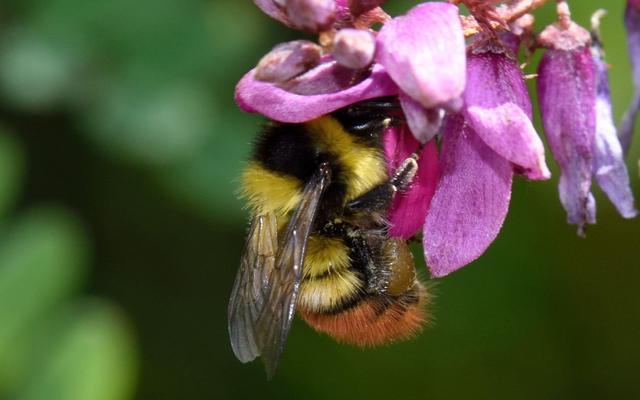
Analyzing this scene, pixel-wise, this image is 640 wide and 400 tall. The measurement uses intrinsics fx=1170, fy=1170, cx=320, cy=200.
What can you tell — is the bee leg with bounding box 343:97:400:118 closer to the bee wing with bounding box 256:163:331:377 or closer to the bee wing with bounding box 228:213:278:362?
the bee wing with bounding box 256:163:331:377

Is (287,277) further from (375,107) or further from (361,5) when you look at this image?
(361,5)

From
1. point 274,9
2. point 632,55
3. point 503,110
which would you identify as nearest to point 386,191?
point 503,110

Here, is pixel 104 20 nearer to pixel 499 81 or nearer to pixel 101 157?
pixel 101 157

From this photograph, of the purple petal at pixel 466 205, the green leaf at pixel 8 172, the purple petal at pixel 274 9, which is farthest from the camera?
the green leaf at pixel 8 172

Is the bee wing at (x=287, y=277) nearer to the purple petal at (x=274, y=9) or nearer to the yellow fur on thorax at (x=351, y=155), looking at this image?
the yellow fur on thorax at (x=351, y=155)

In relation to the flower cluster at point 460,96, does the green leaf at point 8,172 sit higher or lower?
lower

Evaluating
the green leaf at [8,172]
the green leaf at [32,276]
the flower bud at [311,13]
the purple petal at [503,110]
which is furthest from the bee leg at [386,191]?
the green leaf at [8,172]

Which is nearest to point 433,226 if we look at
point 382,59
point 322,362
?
point 382,59
